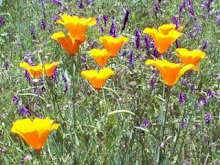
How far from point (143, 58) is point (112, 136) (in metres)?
1.07

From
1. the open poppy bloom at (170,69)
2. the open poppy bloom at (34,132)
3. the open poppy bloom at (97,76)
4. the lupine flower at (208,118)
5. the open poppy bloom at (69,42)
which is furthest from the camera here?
the lupine flower at (208,118)

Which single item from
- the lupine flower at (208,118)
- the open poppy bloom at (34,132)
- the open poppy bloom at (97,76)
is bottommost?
the lupine flower at (208,118)

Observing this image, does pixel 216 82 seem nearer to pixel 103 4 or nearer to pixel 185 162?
pixel 185 162

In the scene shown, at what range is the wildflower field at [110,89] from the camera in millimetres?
1831

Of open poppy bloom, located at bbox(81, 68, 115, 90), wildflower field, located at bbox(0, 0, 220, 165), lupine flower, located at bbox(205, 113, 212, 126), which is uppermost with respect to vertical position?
open poppy bloom, located at bbox(81, 68, 115, 90)

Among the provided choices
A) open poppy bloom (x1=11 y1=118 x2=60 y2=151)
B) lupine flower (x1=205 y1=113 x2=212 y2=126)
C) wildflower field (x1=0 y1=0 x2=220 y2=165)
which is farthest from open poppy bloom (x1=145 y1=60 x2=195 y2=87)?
lupine flower (x1=205 y1=113 x2=212 y2=126)

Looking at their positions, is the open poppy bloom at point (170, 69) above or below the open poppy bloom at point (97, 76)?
above

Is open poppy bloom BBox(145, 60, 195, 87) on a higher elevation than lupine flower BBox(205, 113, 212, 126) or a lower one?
higher

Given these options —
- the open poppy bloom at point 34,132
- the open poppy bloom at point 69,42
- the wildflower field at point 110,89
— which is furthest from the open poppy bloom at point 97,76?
the open poppy bloom at point 34,132

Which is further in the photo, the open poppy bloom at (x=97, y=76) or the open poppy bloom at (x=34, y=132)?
the open poppy bloom at (x=97, y=76)

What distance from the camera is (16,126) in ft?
4.88

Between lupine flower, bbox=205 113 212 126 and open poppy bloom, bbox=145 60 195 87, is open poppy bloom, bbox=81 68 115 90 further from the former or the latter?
lupine flower, bbox=205 113 212 126

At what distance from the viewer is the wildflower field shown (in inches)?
72.1

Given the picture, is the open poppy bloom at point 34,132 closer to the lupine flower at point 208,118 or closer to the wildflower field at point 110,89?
the wildflower field at point 110,89
